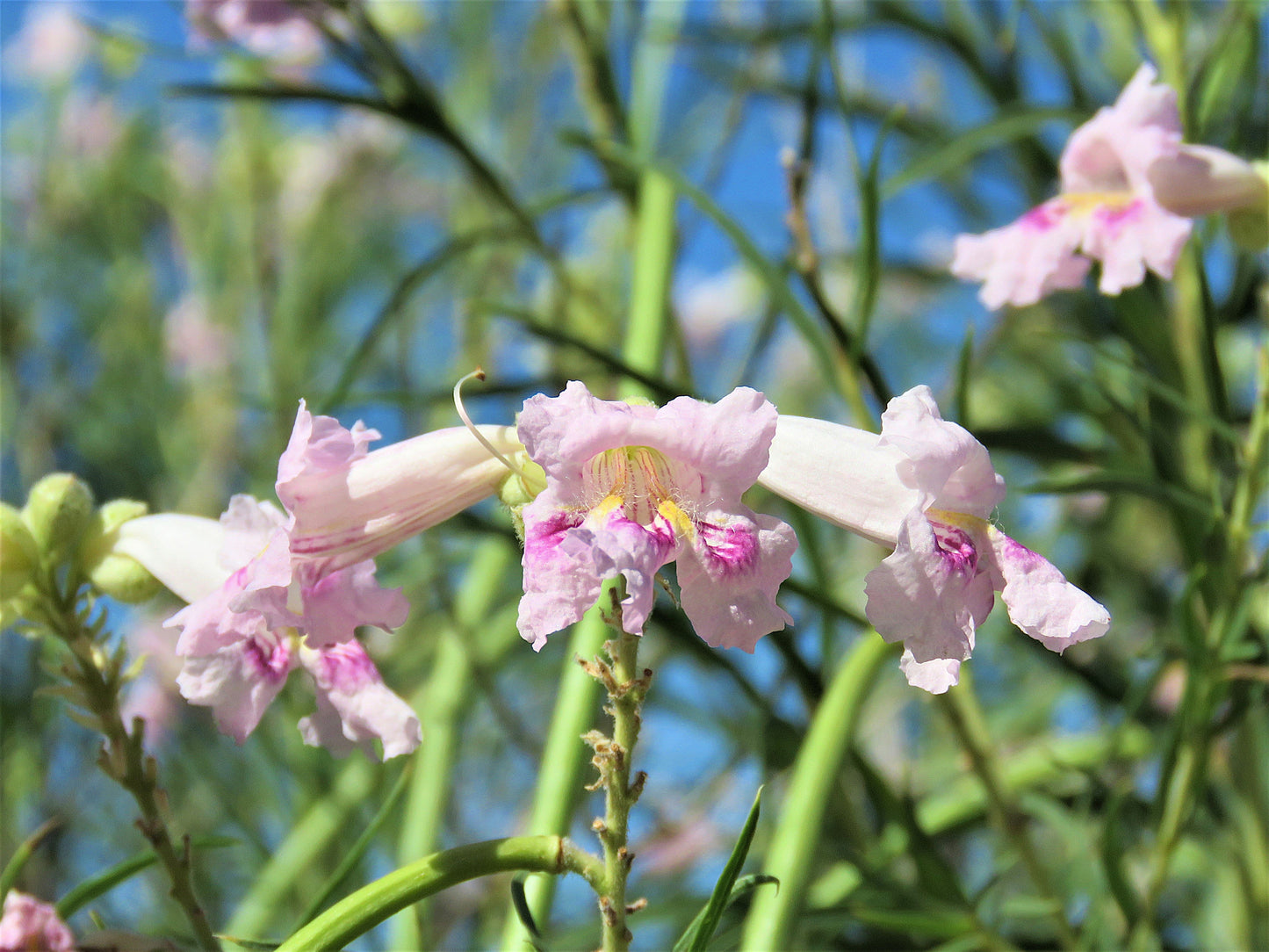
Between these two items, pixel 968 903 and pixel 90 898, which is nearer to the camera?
pixel 90 898

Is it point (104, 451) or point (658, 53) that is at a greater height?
point (658, 53)

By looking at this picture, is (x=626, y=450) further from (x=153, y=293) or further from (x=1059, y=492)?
(x=153, y=293)

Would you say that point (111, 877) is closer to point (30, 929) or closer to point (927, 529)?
Result: point (30, 929)

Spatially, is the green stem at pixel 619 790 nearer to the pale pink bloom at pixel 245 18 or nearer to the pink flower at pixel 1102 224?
the pink flower at pixel 1102 224

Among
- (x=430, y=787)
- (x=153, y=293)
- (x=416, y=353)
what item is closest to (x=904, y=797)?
(x=430, y=787)

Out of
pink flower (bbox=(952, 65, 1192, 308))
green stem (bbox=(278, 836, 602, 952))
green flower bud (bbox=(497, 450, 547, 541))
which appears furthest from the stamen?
pink flower (bbox=(952, 65, 1192, 308))

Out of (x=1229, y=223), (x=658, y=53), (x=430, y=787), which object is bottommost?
(x=430, y=787)

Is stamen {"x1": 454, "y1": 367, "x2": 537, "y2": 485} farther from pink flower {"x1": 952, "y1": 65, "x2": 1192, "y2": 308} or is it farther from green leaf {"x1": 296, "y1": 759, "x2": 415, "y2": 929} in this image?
pink flower {"x1": 952, "y1": 65, "x2": 1192, "y2": 308}
